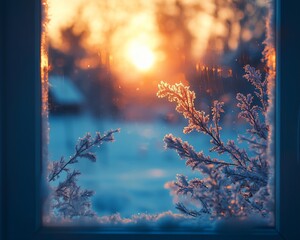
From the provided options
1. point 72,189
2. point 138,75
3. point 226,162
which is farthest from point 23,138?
point 226,162

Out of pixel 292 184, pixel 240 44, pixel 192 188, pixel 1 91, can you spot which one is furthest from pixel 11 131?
pixel 292 184

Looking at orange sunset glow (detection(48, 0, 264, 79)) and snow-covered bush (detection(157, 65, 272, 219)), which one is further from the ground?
orange sunset glow (detection(48, 0, 264, 79))

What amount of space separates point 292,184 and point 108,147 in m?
0.51

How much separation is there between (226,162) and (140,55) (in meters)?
0.38

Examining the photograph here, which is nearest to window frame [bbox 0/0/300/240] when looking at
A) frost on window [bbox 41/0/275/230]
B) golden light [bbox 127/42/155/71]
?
frost on window [bbox 41/0/275/230]

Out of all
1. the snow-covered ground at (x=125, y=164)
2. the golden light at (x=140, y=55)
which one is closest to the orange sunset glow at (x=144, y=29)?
the golden light at (x=140, y=55)

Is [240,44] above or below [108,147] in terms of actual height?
above

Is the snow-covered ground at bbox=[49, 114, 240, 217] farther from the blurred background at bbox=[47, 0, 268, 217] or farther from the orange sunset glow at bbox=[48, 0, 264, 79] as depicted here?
the orange sunset glow at bbox=[48, 0, 264, 79]

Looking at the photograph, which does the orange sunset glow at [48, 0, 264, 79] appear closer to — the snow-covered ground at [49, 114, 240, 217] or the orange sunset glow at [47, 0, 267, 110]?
the orange sunset glow at [47, 0, 267, 110]

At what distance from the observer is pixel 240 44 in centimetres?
117

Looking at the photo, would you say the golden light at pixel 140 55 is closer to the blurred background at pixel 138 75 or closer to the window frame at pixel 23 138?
the blurred background at pixel 138 75

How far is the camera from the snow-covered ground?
3.89ft

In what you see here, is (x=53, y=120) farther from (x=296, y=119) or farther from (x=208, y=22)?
(x=296, y=119)

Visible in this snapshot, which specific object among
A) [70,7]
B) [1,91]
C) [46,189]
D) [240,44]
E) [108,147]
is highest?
[70,7]
